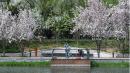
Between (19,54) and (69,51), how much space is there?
658 cm

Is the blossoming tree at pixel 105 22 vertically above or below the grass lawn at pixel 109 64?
above

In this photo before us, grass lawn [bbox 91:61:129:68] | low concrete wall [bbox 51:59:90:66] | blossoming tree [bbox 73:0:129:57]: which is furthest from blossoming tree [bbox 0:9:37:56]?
grass lawn [bbox 91:61:129:68]

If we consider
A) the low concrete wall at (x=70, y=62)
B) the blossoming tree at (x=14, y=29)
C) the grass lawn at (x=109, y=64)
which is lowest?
the grass lawn at (x=109, y=64)

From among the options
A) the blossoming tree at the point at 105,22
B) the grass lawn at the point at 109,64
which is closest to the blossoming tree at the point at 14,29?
the blossoming tree at the point at 105,22

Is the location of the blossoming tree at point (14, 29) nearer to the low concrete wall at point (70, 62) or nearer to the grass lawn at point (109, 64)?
the low concrete wall at point (70, 62)

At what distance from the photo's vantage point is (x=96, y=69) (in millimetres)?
37594

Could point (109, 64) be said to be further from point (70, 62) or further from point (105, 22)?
point (105, 22)

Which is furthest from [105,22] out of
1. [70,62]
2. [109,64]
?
[70,62]

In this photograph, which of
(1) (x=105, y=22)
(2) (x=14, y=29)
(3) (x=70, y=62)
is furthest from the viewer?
(1) (x=105, y=22)

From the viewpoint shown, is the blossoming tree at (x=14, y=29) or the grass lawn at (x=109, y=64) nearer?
the grass lawn at (x=109, y=64)

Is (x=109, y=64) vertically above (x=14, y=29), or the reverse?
(x=14, y=29)

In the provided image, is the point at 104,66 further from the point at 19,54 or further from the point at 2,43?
the point at 2,43

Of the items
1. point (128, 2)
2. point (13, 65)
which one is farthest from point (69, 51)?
point (128, 2)

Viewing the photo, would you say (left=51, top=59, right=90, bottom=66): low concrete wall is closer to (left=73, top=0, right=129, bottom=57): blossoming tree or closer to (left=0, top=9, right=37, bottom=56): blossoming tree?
(left=73, top=0, right=129, bottom=57): blossoming tree
